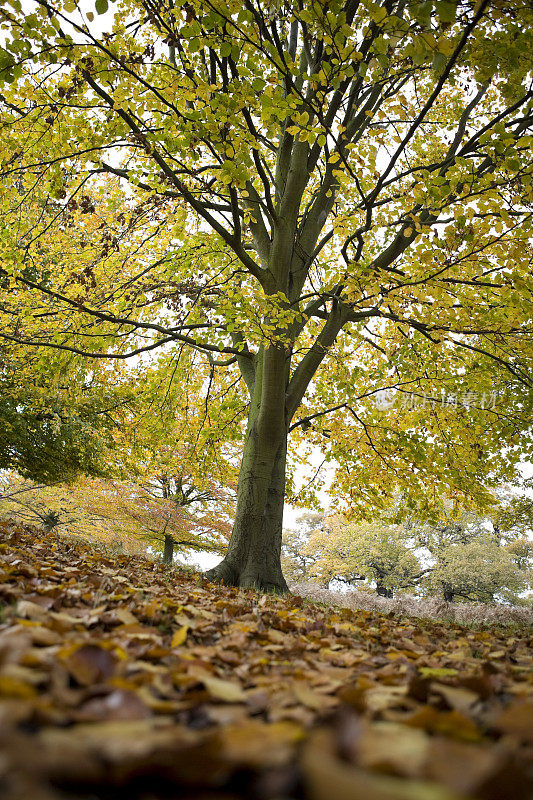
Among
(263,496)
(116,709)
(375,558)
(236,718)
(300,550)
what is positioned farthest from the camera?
(300,550)

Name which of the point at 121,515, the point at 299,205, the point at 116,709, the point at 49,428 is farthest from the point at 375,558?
the point at 116,709

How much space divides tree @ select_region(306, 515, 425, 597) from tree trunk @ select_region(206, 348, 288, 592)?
17.6 metres

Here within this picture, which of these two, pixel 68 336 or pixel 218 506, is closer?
pixel 68 336

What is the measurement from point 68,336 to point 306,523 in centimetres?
3009

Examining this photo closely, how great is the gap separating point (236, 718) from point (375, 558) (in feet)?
77.8

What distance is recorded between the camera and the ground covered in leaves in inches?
22.4

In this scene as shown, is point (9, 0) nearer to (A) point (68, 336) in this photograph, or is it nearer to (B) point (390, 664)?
(A) point (68, 336)

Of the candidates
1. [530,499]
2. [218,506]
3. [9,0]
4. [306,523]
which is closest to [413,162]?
[9,0]

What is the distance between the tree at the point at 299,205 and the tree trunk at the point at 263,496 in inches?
1.0

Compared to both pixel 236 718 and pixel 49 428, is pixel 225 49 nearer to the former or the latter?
pixel 236 718

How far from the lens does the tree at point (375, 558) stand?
73.7ft

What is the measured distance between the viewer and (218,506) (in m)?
16.1

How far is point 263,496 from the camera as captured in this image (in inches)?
219

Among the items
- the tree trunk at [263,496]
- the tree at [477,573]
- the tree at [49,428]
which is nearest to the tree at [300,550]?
the tree at [477,573]
